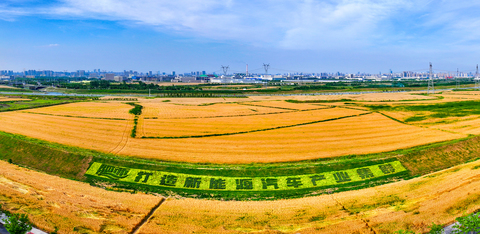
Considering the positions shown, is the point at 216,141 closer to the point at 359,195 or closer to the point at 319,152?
the point at 319,152

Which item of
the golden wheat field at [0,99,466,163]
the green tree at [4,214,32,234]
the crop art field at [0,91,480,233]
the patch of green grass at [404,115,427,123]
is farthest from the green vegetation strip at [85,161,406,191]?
the patch of green grass at [404,115,427,123]

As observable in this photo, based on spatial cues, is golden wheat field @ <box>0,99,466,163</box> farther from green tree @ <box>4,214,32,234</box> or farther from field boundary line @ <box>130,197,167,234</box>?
green tree @ <box>4,214,32,234</box>

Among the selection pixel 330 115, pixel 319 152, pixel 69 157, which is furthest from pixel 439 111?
pixel 69 157

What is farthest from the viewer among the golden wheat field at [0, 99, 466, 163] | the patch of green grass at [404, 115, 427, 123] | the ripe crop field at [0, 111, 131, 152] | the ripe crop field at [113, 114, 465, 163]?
the patch of green grass at [404, 115, 427, 123]

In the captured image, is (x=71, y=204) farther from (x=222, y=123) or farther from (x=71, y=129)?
(x=222, y=123)

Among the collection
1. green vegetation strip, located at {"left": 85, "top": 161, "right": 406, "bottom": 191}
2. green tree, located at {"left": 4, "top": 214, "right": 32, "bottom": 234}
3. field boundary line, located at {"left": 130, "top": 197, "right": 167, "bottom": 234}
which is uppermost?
green tree, located at {"left": 4, "top": 214, "right": 32, "bottom": 234}

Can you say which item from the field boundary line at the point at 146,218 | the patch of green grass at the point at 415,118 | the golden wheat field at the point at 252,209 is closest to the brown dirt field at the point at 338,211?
the golden wheat field at the point at 252,209
